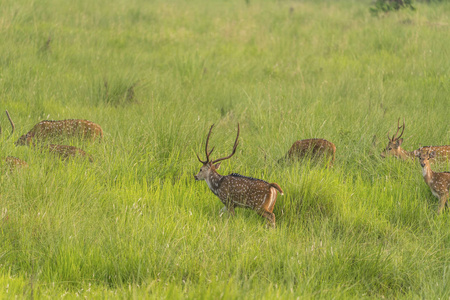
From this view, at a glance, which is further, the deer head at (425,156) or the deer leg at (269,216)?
the deer head at (425,156)

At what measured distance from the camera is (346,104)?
8547 millimetres

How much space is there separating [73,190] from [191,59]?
254 inches

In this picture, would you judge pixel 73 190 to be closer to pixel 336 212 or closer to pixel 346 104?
pixel 336 212

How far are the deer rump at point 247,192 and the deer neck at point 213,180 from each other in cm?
7

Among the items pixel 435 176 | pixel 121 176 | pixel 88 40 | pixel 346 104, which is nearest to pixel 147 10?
pixel 88 40

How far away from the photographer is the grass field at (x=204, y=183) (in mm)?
4062

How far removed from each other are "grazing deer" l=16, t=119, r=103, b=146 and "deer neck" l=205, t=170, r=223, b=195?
1.79 meters

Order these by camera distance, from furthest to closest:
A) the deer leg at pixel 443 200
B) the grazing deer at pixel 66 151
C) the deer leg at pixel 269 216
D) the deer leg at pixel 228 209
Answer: the grazing deer at pixel 66 151
the deer leg at pixel 443 200
the deer leg at pixel 228 209
the deer leg at pixel 269 216

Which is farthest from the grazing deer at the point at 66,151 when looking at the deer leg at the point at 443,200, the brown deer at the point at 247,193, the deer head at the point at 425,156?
the deer leg at the point at 443,200

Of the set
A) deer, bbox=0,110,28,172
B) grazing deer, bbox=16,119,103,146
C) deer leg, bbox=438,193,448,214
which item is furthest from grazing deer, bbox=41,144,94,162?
deer leg, bbox=438,193,448,214

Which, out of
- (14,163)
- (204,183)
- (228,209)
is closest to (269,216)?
(228,209)

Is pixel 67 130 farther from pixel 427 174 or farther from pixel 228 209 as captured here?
pixel 427 174

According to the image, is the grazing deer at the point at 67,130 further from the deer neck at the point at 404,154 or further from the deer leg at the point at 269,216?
the deer neck at the point at 404,154

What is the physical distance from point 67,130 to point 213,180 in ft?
7.53
